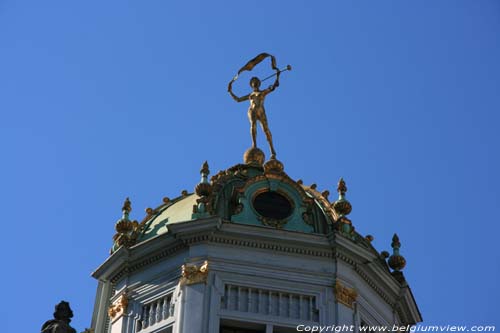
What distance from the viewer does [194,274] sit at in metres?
48.2

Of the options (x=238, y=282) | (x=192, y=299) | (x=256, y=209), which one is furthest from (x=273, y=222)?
(x=192, y=299)

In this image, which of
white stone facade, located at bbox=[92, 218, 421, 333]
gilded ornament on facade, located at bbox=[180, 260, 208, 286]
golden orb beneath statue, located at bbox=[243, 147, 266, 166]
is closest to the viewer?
white stone facade, located at bbox=[92, 218, 421, 333]

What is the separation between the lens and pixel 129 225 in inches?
2035

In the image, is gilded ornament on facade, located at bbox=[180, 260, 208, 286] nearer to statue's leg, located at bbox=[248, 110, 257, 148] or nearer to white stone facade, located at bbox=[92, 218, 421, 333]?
white stone facade, located at bbox=[92, 218, 421, 333]

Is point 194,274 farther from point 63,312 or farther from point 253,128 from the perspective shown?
point 253,128

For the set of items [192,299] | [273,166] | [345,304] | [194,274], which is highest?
[273,166]

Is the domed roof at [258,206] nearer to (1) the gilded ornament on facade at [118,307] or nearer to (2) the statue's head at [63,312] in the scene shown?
(1) the gilded ornament on facade at [118,307]

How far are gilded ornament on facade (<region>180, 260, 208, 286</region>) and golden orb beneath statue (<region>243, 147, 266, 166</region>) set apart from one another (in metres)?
6.28

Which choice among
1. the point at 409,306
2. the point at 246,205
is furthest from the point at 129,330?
the point at 409,306

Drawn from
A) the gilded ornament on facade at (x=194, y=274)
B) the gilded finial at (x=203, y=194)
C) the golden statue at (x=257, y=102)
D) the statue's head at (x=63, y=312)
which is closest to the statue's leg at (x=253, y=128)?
the golden statue at (x=257, y=102)

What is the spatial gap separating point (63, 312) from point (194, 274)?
4.37 m

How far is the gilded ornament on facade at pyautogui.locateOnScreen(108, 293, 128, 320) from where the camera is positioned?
162 feet

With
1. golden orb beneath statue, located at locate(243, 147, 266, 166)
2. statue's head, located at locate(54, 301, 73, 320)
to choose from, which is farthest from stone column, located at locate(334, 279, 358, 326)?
statue's head, located at locate(54, 301, 73, 320)

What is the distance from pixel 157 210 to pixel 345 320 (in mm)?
8216
